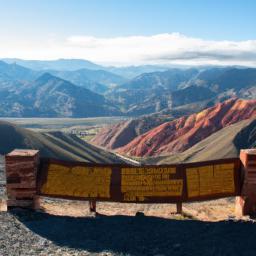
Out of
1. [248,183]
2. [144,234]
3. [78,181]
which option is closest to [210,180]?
[248,183]

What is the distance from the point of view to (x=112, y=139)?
531 ft

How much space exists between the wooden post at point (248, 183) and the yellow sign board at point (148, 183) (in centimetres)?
226

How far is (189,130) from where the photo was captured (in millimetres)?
129875

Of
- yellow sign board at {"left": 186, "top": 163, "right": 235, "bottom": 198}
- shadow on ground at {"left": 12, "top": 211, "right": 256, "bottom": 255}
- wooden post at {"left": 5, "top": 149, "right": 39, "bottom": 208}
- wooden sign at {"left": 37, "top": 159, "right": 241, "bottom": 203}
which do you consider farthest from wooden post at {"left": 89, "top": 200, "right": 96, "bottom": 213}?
yellow sign board at {"left": 186, "top": 163, "right": 235, "bottom": 198}

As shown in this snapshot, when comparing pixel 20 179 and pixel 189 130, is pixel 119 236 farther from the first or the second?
pixel 189 130

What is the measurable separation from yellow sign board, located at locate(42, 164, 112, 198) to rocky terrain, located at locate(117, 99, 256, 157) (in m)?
102

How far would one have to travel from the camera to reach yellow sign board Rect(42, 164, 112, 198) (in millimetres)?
15802

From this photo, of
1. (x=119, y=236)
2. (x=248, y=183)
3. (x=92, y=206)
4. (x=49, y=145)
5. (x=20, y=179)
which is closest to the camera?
(x=119, y=236)

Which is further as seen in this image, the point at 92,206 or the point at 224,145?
the point at 224,145

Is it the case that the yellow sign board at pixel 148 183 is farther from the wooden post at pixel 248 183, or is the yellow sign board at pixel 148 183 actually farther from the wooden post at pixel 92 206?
the wooden post at pixel 248 183

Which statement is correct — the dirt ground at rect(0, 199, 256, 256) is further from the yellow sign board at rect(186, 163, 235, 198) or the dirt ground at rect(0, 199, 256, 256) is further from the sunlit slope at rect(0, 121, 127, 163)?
the sunlit slope at rect(0, 121, 127, 163)

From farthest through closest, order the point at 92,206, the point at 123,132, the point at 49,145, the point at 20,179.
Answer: the point at 123,132, the point at 49,145, the point at 92,206, the point at 20,179

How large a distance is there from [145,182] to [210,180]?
2.39 meters

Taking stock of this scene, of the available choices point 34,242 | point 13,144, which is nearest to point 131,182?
point 34,242
